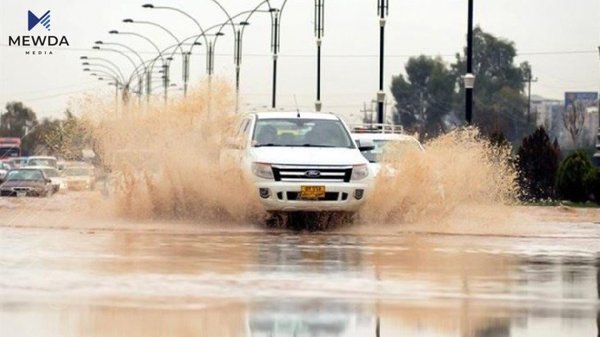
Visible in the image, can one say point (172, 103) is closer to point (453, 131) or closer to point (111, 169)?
point (111, 169)

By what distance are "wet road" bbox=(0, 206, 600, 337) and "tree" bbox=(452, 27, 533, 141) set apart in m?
124

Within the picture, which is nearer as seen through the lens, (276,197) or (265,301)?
(265,301)

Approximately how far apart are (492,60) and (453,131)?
402 ft

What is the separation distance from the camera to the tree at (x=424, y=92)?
14912cm

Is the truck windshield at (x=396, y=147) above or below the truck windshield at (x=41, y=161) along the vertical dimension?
above

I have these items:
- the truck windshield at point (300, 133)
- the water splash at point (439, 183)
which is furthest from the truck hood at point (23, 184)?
the truck windshield at point (300, 133)

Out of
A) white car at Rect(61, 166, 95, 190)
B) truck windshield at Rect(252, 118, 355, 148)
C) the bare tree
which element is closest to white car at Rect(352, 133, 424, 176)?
truck windshield at Rect(252, 118, 355, 148)

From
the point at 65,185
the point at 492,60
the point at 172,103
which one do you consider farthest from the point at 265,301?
the point at 492,60

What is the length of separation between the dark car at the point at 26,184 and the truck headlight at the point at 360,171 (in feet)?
87.5

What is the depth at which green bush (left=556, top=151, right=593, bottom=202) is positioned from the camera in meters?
44.7

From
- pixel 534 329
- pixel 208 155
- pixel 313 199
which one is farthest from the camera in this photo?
pixel 208 155

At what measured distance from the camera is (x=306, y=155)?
83.5ft

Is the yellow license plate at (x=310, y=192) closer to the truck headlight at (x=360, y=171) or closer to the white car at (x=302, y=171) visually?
the white car at (x=302, y=171)

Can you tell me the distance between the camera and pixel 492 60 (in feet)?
493
